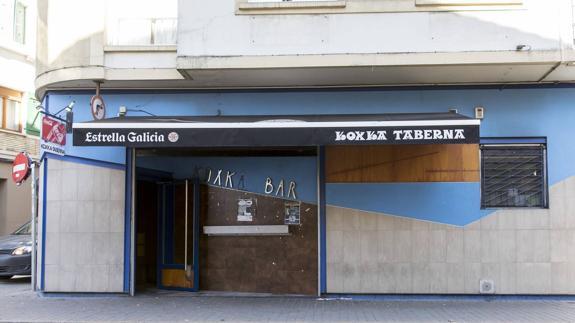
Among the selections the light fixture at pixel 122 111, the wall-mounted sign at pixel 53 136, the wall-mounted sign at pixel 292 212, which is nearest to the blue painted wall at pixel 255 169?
the wall-mounted sign at pixel 292 212

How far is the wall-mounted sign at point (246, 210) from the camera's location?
1301cm

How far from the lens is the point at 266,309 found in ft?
36.8

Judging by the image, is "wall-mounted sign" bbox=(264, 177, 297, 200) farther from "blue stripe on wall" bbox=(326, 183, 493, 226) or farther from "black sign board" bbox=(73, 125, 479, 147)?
"black sign board" bbox=(73, 125, 479, 147)

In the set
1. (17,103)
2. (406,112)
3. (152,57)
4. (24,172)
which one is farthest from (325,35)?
(17,103)

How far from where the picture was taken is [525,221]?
1185cm

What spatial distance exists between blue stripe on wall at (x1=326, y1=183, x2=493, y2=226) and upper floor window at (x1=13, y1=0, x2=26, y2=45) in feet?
58.7

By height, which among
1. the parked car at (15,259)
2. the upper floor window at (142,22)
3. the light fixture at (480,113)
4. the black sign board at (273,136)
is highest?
the upper floor window at (142,22)

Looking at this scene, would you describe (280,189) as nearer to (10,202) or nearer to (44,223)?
(44,223)

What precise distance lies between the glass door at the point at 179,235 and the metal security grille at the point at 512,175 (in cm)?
557

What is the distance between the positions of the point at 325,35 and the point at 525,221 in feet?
15.9

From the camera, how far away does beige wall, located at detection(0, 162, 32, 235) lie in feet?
81.0

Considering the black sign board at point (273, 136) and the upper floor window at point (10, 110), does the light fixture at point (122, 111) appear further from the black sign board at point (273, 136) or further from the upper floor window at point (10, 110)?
the upper floor window at point (10, 110)

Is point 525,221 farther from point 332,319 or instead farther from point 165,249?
point 165,249

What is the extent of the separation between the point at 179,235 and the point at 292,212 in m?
2.47
